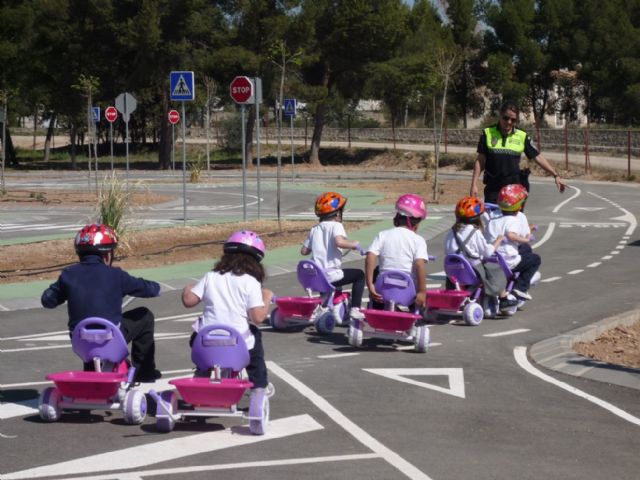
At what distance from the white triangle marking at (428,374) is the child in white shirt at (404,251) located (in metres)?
0.98

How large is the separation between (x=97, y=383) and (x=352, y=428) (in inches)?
64.0

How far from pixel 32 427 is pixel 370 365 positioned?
10.2 feet

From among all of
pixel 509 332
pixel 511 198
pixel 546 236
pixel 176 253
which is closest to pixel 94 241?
pixel 509 332

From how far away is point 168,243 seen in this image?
20250mm

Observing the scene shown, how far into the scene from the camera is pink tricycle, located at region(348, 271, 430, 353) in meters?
9.86

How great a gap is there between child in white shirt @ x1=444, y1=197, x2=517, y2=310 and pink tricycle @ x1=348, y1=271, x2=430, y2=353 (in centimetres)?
171

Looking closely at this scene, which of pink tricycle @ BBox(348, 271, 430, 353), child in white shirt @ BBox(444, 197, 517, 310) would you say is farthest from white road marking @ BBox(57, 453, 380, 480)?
child in white shirt @ BBox(444, 197, 517, 310)

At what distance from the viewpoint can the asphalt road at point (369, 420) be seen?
20.9ft

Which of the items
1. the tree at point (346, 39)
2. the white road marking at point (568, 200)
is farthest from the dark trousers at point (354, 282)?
the tree at point (346, 39)

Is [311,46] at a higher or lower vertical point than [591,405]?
higher

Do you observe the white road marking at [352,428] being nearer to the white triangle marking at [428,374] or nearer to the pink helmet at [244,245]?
the white triangle marking at [428,374]

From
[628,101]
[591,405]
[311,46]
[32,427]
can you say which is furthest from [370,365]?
[628,101]

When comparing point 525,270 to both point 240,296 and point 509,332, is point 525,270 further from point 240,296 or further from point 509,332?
point 240,296

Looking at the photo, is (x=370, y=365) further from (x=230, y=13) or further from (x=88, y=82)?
(x=230, y=13)
